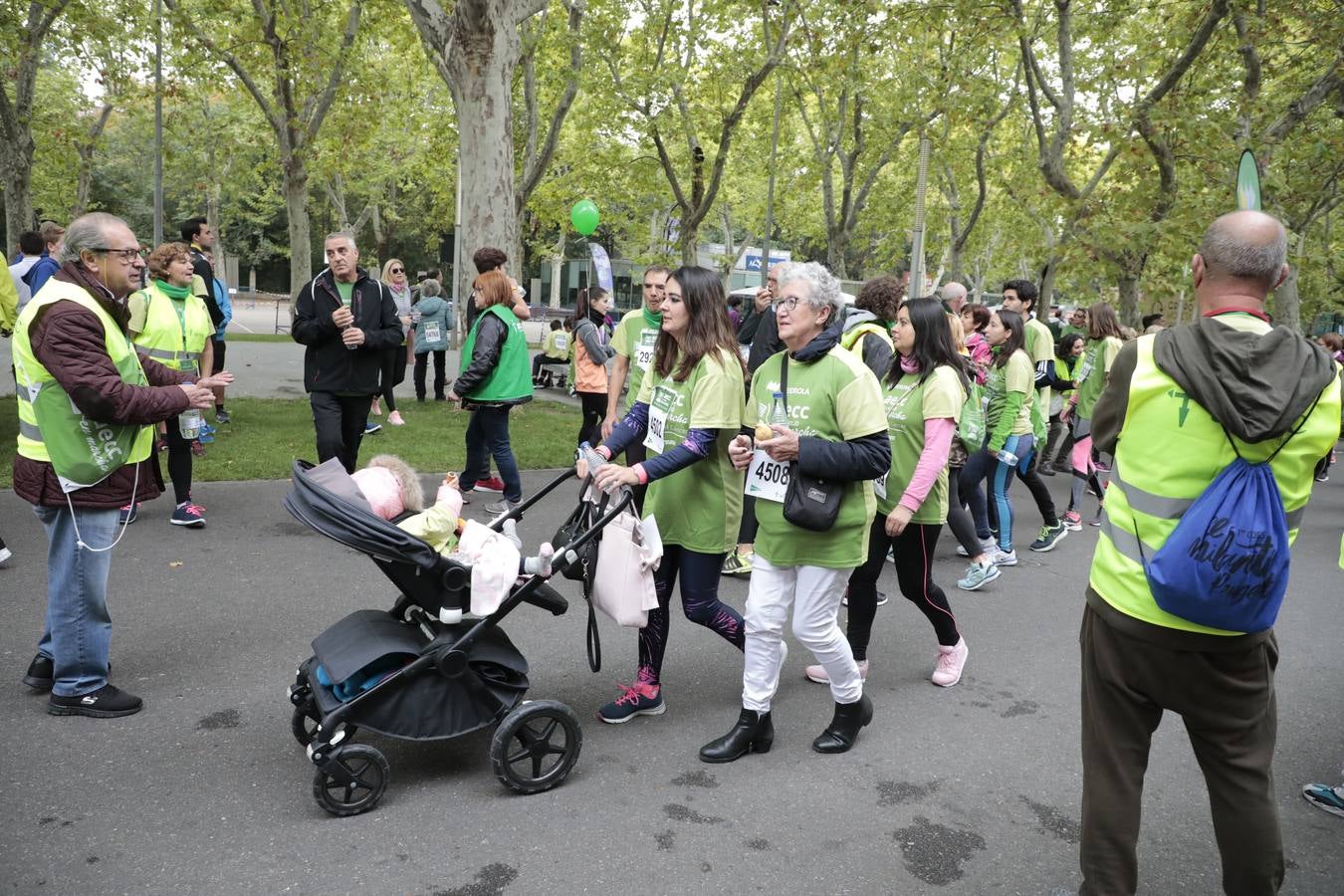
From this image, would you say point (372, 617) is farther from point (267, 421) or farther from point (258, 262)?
point (258, 262)

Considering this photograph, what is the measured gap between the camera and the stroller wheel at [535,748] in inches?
135

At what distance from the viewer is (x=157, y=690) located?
4.26m

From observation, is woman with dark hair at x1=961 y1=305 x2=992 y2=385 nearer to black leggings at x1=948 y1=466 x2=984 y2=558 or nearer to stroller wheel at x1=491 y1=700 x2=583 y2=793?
Result: black leggings at x1=948 y1=466 x2=984 y2=558

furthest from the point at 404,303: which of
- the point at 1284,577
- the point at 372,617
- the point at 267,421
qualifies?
the point at 1284,577

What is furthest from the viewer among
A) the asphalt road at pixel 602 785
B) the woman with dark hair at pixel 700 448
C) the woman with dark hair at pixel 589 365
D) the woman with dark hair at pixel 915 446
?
the woman with dark hair at pixel 589 365

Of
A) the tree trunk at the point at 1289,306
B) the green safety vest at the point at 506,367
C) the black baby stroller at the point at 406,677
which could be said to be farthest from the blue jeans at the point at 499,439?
the tree trunk at the point at 1289,306

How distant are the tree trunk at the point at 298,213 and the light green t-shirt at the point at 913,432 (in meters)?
12.7

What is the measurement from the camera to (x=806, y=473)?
11.8 feet

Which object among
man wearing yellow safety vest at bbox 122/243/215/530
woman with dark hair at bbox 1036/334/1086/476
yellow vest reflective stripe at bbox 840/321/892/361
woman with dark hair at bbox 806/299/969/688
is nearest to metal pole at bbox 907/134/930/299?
woman with dark hair at bbox 1036/334/1086/476

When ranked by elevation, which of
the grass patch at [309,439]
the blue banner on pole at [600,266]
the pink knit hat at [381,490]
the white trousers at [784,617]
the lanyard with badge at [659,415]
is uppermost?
the blue banner on pole at [600,266]

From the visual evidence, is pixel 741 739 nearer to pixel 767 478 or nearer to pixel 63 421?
pixel 767 478

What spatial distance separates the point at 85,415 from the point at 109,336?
322 mm

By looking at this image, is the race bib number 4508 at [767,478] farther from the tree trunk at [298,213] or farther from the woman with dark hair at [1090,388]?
the tree trunk at [298,213]

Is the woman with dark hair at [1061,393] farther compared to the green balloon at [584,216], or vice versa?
the green balloon at [584,216]
